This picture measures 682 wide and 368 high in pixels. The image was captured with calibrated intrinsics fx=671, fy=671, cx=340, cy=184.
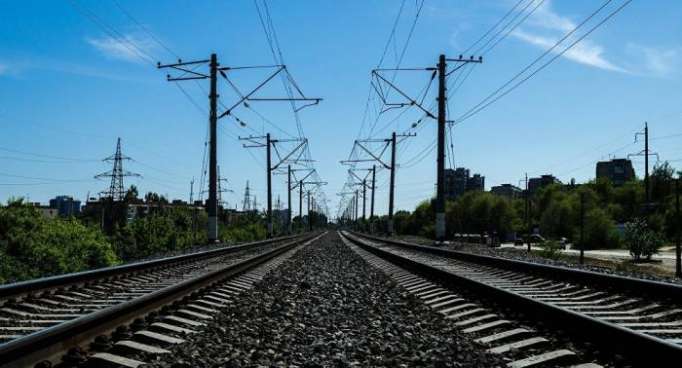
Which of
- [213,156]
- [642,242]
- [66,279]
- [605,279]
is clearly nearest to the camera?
[605,279]

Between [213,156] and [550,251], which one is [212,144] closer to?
[213,156]

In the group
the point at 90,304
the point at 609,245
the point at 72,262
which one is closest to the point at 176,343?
the point at 90,304

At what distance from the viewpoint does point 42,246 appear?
41.8m

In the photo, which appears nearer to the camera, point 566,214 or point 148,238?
point 148,238

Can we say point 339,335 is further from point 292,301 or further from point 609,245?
point 609,245

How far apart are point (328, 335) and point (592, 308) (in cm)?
326

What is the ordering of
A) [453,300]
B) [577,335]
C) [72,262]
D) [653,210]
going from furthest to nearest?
[653,210] < [72,262] < [453,300] < [577,335]

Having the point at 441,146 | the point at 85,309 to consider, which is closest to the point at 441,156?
the point at 441,146

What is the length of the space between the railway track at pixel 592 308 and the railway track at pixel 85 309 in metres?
3.54

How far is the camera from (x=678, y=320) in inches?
273

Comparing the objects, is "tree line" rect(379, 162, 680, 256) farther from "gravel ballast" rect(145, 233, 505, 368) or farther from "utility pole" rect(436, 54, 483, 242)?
"gravel ballast" rect(145, 233, 505, 368)

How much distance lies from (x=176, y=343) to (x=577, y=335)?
145 inches

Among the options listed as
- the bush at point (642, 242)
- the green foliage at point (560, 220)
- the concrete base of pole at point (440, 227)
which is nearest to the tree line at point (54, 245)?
the concrete base of pole at point (440, 227)

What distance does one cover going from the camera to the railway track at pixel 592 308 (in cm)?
516
